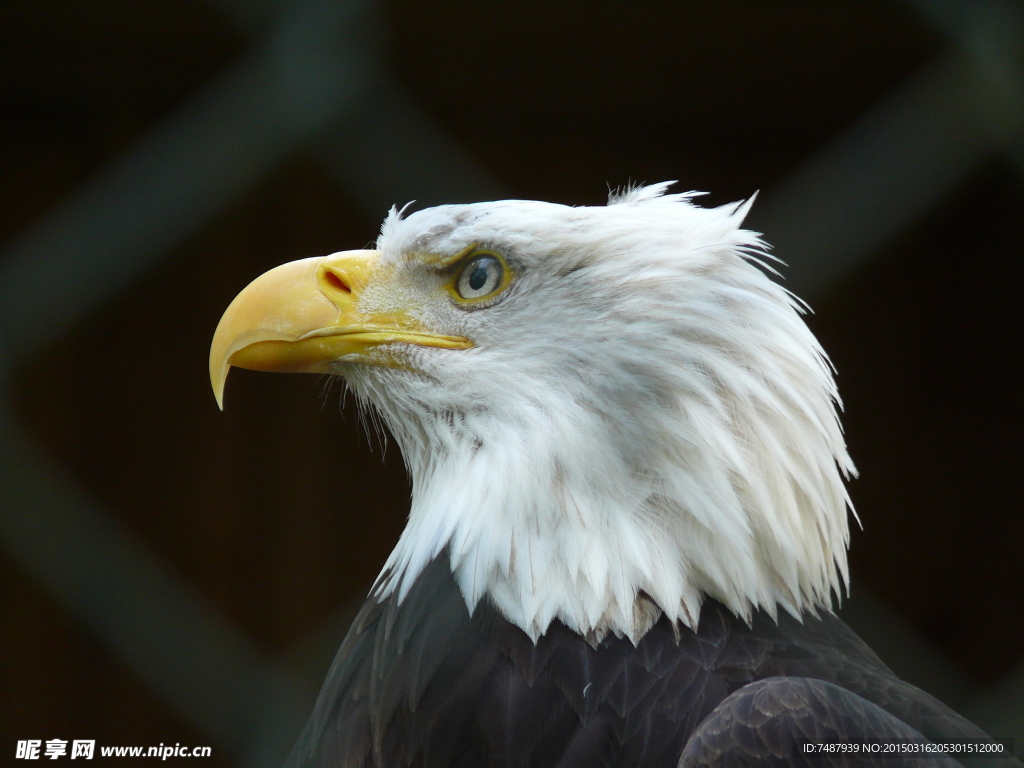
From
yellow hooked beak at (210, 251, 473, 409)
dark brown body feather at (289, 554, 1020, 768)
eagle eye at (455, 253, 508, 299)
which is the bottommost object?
dark brown body feather at (289, 554, 1020, 768)

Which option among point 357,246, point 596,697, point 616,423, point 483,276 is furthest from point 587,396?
point 357,246

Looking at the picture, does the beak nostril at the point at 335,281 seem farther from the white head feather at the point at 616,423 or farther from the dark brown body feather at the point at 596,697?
the dark brown body feather at the point at 596,697

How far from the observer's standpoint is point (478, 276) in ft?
4.47

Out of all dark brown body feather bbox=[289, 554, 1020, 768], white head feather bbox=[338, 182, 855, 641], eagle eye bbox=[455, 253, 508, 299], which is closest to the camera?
dark brown body feather bbox=[289, 554, 1020, 768]

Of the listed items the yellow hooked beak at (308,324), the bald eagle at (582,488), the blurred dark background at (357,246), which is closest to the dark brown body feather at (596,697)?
the bald eagle at (582,488)

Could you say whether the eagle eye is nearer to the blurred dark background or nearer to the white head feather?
the white head feather

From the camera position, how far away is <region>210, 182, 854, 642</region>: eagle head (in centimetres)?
122

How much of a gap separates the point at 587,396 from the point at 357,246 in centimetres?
206

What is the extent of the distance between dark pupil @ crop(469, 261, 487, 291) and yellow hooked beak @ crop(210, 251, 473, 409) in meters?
0.08

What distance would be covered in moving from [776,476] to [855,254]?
2146 mm

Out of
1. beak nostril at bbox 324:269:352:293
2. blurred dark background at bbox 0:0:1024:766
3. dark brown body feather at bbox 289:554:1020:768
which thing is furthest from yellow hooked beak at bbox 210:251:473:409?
blurred dark background at bbox 0:0:1024:766

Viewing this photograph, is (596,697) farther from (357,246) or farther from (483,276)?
(357,246)

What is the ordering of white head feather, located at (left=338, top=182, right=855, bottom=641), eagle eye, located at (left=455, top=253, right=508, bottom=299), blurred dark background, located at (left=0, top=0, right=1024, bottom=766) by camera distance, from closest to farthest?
white head feather, located at (left=338, top=182, right=855, bottom=641) → eagle eye, located at (left=455, top=253, right=508, bottom=299) → blurred dark background, located at (left=0, top=0, right=1024, bottom=766)

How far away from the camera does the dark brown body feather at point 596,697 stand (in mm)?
1038
